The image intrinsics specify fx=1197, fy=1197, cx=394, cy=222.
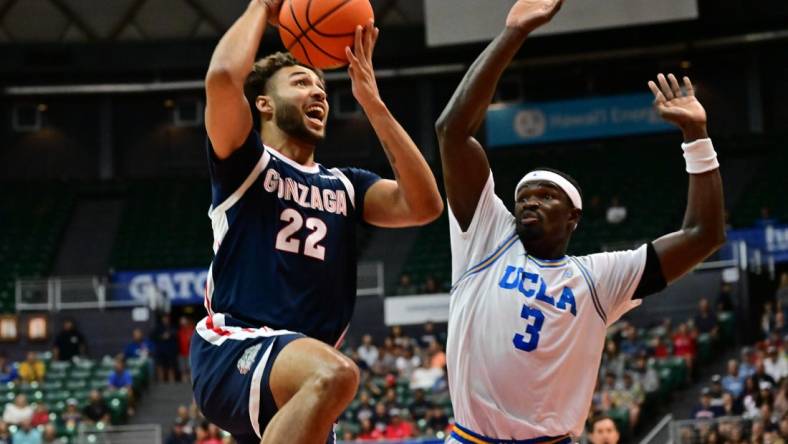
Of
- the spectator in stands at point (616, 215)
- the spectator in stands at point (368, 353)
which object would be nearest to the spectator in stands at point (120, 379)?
the spectator in stands at point (368, 353)

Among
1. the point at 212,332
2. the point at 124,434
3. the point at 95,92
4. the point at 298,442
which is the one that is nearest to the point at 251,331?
the point at 212,332

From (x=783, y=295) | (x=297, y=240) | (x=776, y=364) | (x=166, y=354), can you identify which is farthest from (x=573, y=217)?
(x=166, y=354)

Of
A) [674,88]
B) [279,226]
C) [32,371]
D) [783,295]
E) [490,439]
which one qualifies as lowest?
[32,371]

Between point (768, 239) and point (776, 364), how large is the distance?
24.0 feet

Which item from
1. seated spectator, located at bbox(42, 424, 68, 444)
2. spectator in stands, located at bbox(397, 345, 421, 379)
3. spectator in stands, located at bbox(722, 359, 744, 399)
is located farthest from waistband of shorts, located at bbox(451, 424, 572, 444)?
spectator in stands, located at bbox(397, 345, 421, 379)

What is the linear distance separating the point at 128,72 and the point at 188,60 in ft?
6.51

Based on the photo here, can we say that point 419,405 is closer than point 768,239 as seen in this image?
Yes

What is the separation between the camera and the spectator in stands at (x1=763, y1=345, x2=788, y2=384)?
61.7 ft

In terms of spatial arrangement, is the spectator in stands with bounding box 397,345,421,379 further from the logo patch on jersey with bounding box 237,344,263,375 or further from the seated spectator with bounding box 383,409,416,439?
the logo patch on jersey with bounding box 237,344,263,375

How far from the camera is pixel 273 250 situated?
5551 mm

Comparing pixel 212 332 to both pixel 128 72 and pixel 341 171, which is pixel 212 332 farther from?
pixel 128 72

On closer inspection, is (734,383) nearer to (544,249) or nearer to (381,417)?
(381,417)

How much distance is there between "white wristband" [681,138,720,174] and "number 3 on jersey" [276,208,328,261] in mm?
1986

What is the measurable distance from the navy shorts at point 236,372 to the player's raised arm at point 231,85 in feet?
2.69
